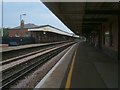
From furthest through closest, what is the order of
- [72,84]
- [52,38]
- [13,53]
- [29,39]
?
[52,38]
[29,39]
[13,53]
[72,84]

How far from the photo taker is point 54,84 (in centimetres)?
1126

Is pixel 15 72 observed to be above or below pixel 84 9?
below

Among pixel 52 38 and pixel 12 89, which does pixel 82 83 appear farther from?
pixel 52 38

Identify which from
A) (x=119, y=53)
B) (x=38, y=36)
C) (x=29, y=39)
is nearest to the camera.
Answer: (x=119, y=53)

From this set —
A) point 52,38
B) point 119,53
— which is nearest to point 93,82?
point 119,53

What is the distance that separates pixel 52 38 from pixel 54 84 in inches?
4505

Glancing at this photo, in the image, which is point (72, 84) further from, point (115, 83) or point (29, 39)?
point (29, 39)

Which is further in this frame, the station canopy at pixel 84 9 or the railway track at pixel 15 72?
the station canopy at pixel 84 9

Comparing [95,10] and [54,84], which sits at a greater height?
[95,10]

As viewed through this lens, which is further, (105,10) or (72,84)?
(105,10)

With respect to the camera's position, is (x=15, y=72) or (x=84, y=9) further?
(x=84, y=9)

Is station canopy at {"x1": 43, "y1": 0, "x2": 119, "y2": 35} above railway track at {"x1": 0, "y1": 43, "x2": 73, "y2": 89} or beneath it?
above

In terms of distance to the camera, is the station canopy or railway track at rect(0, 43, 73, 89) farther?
the station canopy

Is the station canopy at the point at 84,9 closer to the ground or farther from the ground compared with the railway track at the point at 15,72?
farther from the ground
